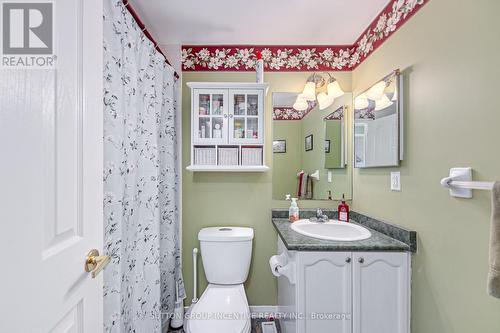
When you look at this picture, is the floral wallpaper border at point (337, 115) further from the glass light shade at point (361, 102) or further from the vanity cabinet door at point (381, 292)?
the vanity cabinet door at point (381, 292)

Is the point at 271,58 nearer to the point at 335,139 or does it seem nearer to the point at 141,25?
the point at 335,139

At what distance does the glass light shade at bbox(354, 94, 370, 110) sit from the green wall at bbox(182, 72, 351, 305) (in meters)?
0.26

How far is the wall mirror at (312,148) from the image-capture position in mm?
1984

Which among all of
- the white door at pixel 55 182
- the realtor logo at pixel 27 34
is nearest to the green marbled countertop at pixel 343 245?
the white door at pixel 55 182

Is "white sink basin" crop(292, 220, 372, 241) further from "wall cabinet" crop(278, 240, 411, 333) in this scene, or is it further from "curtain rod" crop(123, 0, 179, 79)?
"curtain rod" crop(123, 0, 179, 79)

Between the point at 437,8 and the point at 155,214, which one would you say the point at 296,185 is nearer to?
the point at 155,214

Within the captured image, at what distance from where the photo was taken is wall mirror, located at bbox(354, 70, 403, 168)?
1375 mm

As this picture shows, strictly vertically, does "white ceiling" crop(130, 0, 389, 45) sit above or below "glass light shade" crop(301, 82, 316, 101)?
above

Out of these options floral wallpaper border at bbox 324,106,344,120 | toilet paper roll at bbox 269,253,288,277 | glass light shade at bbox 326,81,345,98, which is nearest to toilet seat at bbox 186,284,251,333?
toilet paper roll at bbox 269,253,288,277

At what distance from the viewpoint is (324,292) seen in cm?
126

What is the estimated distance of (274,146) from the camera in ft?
6.65

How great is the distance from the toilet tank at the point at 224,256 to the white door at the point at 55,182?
3.46 ft

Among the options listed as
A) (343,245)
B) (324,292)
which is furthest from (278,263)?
(343,245)

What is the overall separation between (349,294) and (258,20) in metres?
1.82
